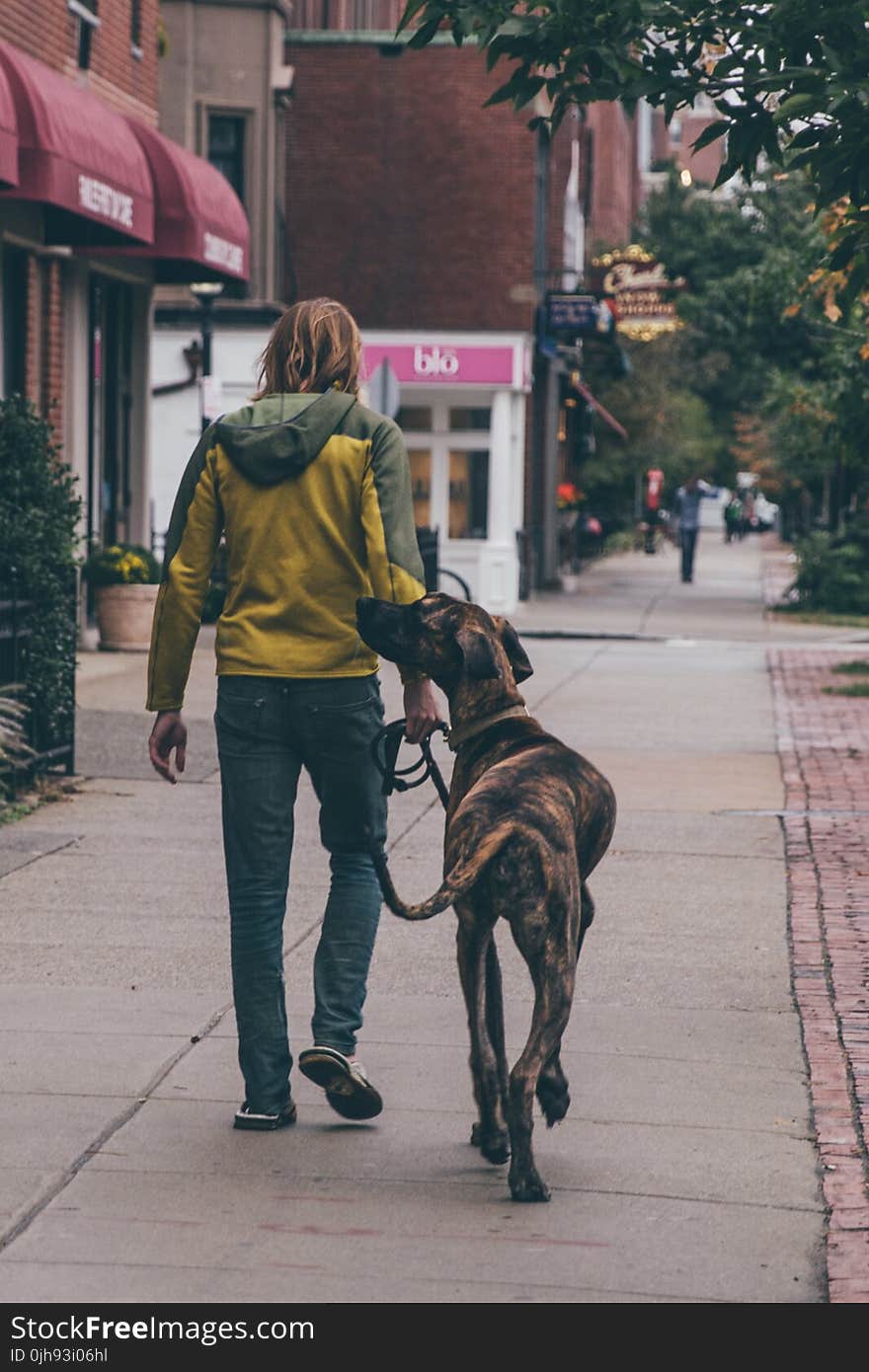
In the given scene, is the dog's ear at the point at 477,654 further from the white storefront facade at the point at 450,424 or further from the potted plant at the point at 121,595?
the white storefront facade at the point at 450,424

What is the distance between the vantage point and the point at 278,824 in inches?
216

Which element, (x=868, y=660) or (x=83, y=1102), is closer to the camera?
(x=83, y=1102)

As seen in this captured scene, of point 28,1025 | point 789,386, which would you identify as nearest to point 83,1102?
point 28,1025

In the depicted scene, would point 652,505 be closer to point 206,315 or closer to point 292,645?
point 206,315

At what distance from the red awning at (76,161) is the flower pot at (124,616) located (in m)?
3.10

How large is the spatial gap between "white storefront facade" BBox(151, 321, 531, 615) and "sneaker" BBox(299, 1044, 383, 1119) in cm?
2259

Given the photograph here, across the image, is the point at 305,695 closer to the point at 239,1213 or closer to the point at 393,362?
the point at 239,1213

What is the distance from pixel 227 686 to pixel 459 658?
0.66m

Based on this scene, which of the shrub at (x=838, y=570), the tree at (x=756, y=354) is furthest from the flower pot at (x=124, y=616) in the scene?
the shrub at (x=838, y=570)

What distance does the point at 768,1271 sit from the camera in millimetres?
4531

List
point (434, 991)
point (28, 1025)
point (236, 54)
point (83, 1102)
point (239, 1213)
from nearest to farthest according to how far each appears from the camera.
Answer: point (239, 1213), point (83, 1102), point (28, 1025), point (434, 991), point (236, 54)

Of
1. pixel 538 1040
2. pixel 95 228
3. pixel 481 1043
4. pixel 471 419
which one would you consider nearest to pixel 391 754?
pixel 481 1043

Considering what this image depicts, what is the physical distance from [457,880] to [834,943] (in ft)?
11.8

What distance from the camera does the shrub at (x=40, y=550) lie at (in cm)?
1073
